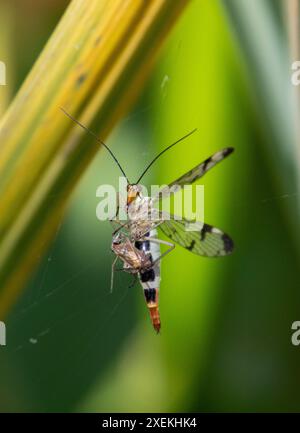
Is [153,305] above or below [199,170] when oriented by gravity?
below

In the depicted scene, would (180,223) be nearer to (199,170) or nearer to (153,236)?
(153,236)

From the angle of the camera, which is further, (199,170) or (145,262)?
(145,262)

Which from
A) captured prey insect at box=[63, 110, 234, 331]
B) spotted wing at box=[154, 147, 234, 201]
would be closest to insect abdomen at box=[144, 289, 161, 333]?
captured prey insect at box=[63, 110, 234, 331]

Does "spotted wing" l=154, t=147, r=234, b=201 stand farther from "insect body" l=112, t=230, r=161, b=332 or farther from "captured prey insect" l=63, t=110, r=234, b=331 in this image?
"insect body" l=112, t=230, r=161, b=332

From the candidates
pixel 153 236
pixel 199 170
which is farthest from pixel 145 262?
pixel 199 170

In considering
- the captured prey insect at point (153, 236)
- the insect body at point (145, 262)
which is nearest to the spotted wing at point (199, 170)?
the captured prey insect at point (153, 236)
